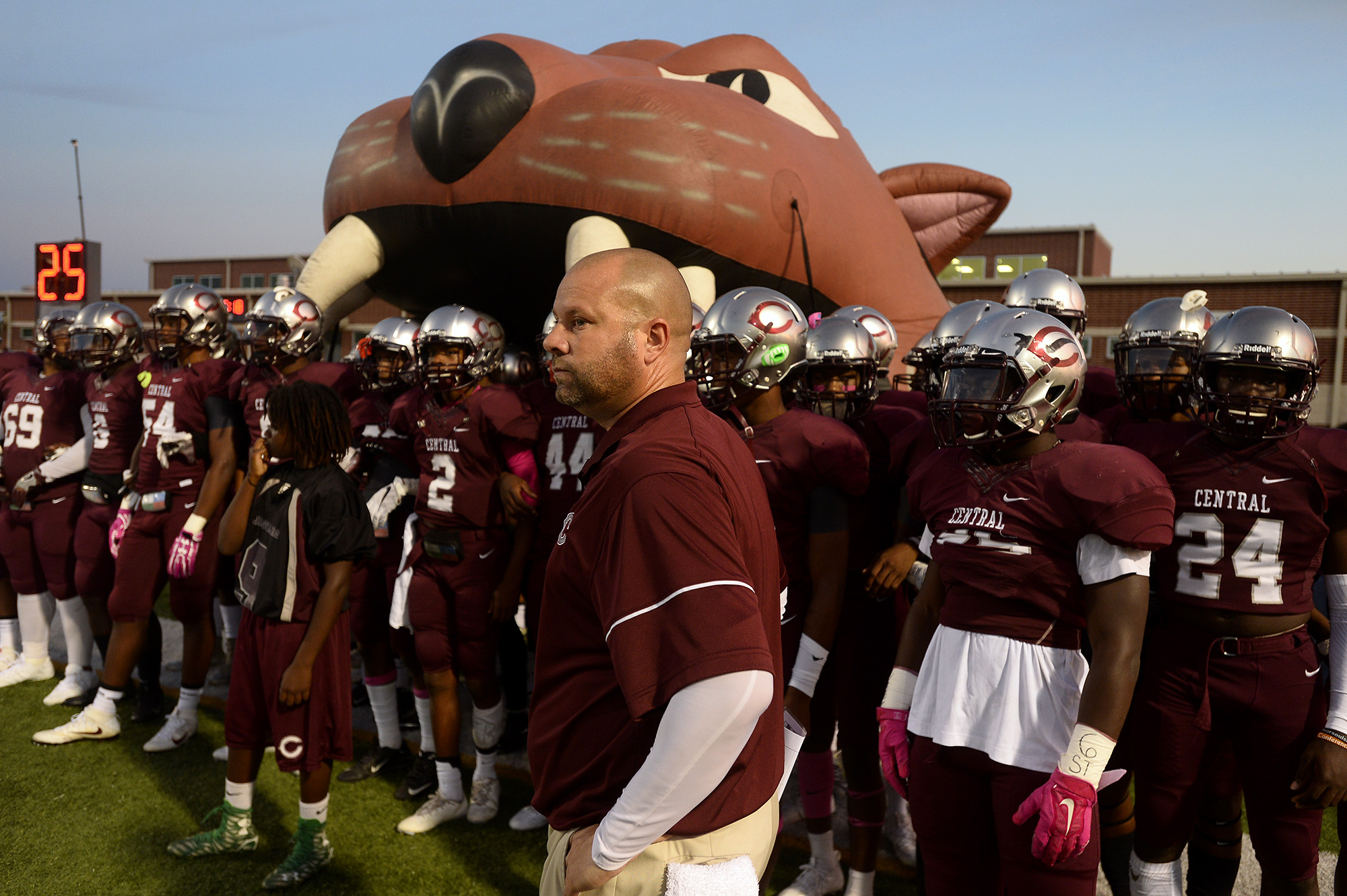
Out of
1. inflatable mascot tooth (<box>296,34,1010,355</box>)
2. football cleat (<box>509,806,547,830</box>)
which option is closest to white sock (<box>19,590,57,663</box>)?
inflatable mascot tooth (<box>296,34,1010,355</box>)

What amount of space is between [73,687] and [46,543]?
909mm

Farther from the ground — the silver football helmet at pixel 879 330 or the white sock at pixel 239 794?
the silver football helmet at pixel 879 330

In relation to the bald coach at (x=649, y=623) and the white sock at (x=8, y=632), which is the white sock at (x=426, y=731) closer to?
the bald coach at (x=649, y=623)

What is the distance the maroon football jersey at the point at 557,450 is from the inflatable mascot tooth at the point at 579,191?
4.59ft

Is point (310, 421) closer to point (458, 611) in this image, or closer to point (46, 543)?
point (458, 611)

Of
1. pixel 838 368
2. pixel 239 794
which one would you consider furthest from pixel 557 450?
pixel 239 794

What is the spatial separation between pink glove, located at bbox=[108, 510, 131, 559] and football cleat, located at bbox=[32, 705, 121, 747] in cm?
85

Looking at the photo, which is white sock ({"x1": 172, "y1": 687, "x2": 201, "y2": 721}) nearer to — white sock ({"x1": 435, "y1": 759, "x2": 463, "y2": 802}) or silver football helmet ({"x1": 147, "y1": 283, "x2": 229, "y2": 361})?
white sock ({"x1": 435, "y1": 759, "x2": 463, "y2": 802})

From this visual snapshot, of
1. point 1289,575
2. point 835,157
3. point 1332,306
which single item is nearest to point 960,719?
point 1289,575

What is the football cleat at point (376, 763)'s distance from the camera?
4613 millimetres

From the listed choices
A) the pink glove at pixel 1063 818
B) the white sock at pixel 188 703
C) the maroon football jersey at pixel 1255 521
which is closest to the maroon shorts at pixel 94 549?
the white sock at pixel 188 703

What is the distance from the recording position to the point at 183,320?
5.42 metres

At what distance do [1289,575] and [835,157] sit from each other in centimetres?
528

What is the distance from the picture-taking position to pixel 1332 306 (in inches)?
989
